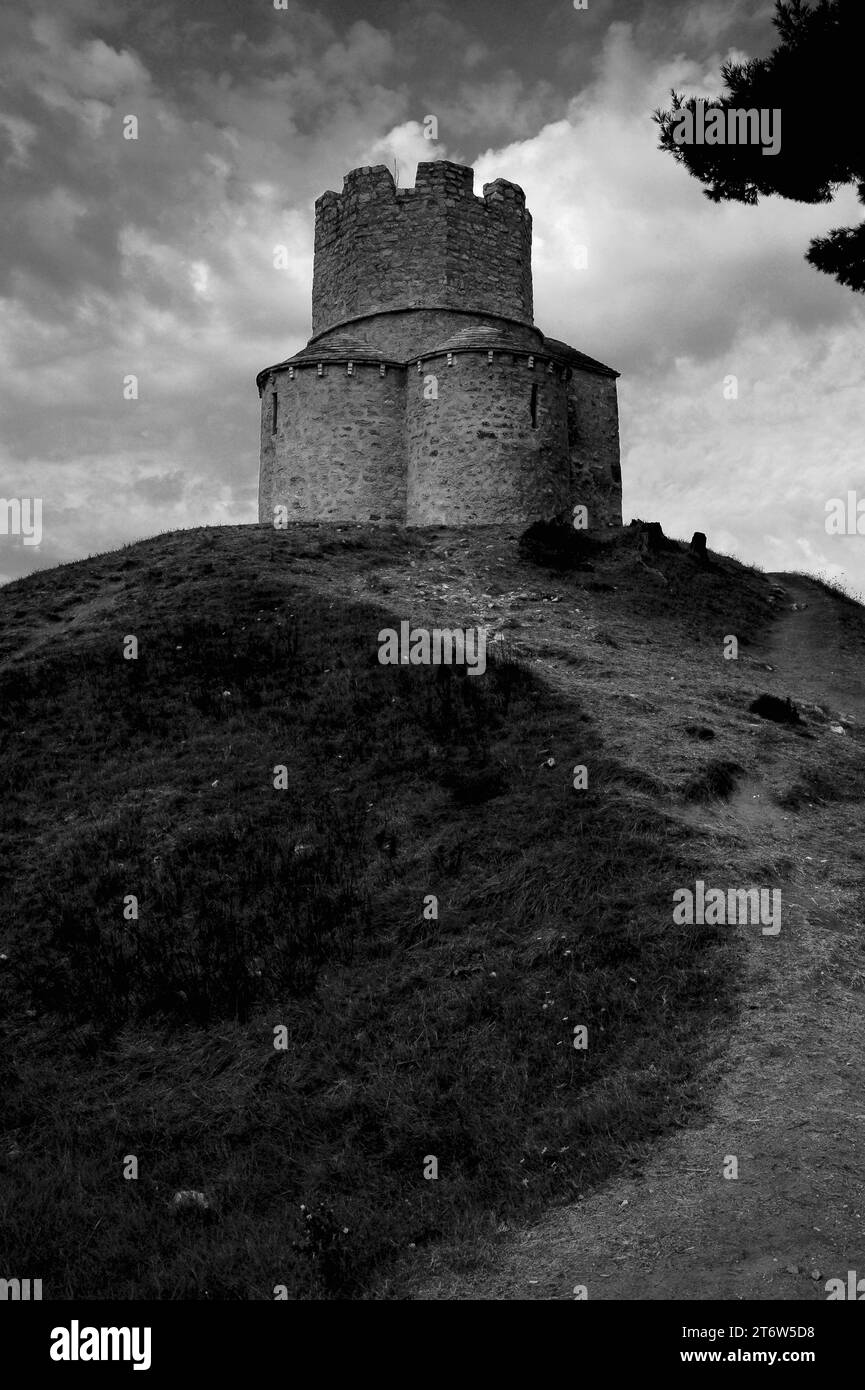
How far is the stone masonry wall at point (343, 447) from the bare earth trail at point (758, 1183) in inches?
931

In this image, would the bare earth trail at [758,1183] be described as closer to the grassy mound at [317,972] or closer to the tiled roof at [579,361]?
the grassy mound at [317,972]

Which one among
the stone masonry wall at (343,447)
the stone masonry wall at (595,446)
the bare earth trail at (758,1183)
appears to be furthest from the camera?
the stone masonry wall at (595,446)

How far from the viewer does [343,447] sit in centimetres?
3219

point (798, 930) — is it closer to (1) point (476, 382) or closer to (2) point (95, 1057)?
(2) point (95, 1057)

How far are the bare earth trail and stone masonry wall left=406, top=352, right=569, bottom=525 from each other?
21.6 m

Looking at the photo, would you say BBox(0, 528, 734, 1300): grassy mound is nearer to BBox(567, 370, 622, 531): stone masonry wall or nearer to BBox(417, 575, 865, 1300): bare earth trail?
BBox(417, 575, 865, 1300): bare earth trail

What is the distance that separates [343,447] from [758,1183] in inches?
1110

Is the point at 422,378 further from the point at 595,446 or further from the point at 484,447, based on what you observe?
the point at 595,446

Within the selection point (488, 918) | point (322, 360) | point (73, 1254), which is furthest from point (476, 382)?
point (73, 1254)

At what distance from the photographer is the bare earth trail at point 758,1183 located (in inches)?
241

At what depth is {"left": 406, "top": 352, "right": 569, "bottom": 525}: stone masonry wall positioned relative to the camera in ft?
101

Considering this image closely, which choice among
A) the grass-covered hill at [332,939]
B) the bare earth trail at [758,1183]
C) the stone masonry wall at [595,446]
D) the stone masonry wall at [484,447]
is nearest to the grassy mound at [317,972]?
the grass-covered hill at [332,939]

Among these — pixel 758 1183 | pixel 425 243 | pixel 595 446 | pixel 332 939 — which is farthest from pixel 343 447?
pixel 758 1183
